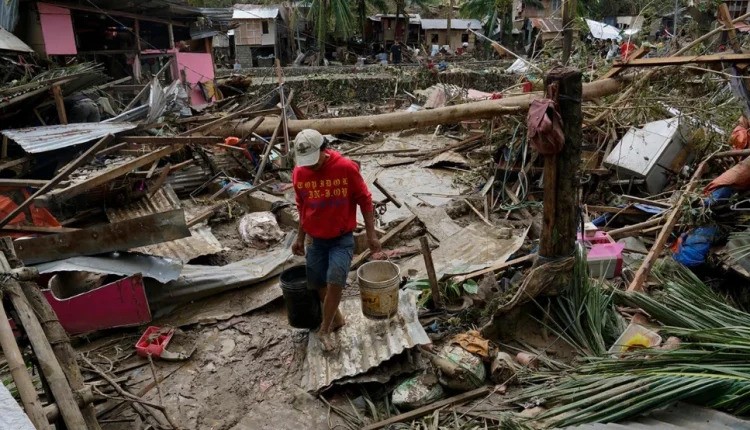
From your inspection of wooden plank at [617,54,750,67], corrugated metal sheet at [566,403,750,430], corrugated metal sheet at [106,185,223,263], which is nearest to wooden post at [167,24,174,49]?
corrugated metal sheet at [106,185,223,263]

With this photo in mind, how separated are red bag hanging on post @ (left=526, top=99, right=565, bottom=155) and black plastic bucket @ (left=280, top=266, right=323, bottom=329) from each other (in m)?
2.31

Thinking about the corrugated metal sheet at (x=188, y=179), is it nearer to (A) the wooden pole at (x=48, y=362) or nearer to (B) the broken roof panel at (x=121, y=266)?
(B) the broken roof panel at (x=121, y=266)

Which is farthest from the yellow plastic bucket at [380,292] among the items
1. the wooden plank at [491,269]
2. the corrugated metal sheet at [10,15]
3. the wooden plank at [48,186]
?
the corrugated metal sheet at [10,15]

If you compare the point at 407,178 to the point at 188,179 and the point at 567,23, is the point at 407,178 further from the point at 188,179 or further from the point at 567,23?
the point at 188,179

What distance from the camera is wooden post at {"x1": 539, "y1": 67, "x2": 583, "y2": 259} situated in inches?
138

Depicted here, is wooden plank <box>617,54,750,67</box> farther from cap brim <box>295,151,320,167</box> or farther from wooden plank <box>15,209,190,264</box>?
wooden plank <box>15,209,190,264</box>

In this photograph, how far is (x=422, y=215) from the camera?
761 cm

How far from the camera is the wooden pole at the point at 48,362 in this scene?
2273 mm

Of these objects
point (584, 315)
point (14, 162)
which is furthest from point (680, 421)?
point (14, 162)

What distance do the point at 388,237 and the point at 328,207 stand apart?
274 cm

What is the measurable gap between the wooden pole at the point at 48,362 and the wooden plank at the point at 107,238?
6.21 ft

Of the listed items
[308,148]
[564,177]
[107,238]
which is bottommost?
[107,238]

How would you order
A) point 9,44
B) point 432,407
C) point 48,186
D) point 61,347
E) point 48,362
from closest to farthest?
1. point 48,362
2. point 61,347
3. point 432,407
4. point 48,186
5. point 9,44

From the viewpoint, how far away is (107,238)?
14.6 ft
